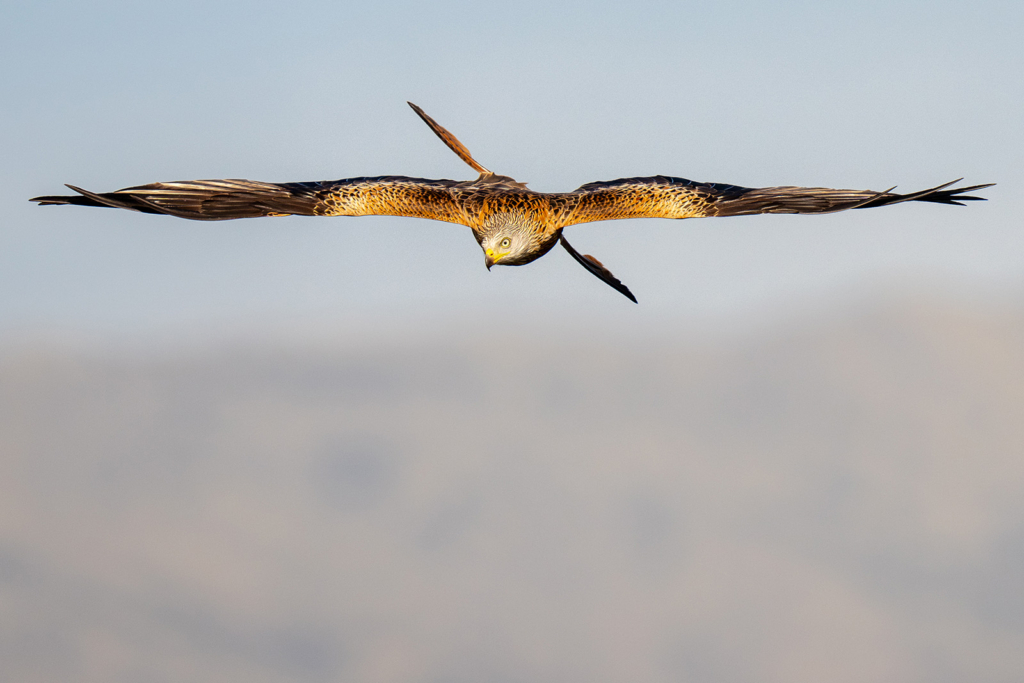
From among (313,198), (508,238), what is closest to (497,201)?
(508,238)

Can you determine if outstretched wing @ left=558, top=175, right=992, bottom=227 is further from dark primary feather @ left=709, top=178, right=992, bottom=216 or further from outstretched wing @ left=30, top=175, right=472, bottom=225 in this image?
outstretched wing @ left=30, top=175, right=472, bottom=225

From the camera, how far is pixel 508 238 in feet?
48.3

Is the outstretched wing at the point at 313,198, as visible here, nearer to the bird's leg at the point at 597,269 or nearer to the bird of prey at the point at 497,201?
the bird of prey at the point at 497,201

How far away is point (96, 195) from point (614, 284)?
317 inches

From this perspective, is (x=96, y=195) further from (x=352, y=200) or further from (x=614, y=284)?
(x=614, y=284)

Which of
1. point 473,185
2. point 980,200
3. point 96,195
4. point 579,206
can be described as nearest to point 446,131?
point 473,185

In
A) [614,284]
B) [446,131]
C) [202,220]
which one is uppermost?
[446,131]

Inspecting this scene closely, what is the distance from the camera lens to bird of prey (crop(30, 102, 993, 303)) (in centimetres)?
1473

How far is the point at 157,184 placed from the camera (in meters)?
14.8

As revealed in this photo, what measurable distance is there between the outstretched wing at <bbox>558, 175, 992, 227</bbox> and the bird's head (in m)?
0.65

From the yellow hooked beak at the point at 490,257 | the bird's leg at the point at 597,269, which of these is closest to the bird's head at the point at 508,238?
the yellow hooked beak at the point at 490,257

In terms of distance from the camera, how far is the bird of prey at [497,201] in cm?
1473

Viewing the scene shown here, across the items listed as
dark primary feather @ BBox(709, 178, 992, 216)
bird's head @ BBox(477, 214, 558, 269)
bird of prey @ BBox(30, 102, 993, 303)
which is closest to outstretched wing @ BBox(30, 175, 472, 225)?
bird of prey @ BBox(30, 102, 993, 303)

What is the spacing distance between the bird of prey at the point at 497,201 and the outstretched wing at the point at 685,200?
0.01 m
